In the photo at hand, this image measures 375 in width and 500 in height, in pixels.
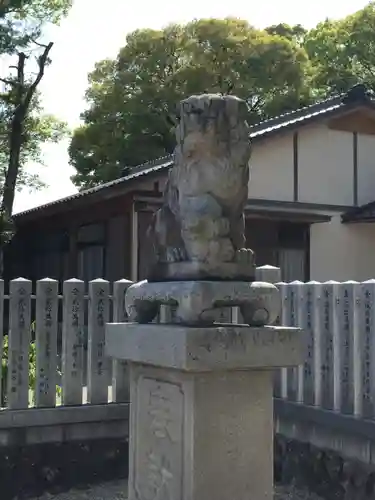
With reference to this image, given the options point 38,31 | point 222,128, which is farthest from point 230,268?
point 38,31

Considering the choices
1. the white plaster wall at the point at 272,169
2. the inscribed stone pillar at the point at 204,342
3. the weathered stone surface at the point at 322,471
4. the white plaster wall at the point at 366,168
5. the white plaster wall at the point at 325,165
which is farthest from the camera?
the white plaster wall at the point at 366,168

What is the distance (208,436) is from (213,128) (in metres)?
1.68

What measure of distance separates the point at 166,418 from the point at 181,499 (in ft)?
1.41

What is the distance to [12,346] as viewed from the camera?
645 cm

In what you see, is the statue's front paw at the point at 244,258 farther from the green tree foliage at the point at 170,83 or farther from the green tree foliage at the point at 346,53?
the green tree foliage at the point at 346,53

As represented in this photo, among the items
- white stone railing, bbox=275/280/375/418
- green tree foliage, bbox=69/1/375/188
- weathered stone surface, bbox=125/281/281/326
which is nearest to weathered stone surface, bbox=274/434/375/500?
white stone railing, bbox=275/280/375/418

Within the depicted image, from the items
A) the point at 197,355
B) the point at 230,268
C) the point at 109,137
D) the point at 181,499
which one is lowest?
the point at 181,499

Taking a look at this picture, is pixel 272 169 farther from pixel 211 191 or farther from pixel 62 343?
pixel 211 191

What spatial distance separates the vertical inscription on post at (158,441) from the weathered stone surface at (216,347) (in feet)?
0.72

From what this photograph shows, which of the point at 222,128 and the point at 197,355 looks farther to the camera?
the point at 222,128

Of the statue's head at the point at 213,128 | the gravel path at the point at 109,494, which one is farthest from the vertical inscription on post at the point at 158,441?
the gravel path at the point at 109,494

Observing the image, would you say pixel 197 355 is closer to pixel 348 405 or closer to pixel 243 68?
pixel 348 405

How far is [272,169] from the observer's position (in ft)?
48.8

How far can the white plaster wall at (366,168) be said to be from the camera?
52.2 feet
